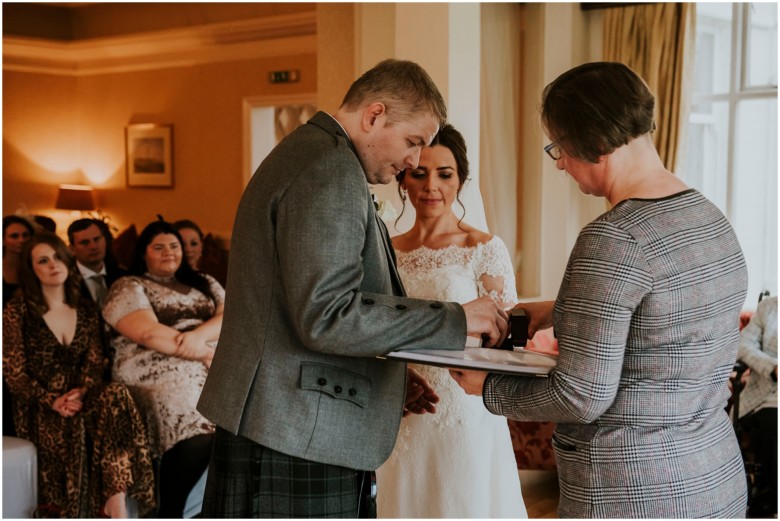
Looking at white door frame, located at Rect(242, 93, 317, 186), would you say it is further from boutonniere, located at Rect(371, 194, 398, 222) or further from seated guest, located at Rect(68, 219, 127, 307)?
boutonniere, located at Rect(371, 194, 398, 222)

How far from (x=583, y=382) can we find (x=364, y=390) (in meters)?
0.49

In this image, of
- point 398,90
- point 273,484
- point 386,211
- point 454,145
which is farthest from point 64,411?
point 398,90

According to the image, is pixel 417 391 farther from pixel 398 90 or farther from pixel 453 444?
pixel 398 90

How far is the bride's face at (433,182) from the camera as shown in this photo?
3.09 m

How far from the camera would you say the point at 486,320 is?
76.7 inches

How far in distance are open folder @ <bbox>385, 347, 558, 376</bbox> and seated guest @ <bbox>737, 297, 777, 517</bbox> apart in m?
3.45

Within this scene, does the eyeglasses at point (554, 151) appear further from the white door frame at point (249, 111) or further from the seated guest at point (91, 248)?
the white door frame at point (249, 111)

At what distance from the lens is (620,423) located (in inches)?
67.2

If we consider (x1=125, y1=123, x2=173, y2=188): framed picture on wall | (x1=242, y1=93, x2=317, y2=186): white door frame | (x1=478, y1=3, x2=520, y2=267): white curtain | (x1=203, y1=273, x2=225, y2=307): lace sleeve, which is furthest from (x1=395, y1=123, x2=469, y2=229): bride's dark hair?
(x1=125, y1=123, x2=173, y2=188): framed picture on wall

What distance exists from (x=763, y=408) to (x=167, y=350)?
3.17 meters

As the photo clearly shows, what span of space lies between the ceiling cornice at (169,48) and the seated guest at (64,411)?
430cm

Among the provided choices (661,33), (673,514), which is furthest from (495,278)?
(661,33)

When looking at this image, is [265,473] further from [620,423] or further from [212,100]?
[212,100]

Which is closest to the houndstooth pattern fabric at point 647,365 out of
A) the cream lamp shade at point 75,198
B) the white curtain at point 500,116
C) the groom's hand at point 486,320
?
the groom's hand at point 486,320
